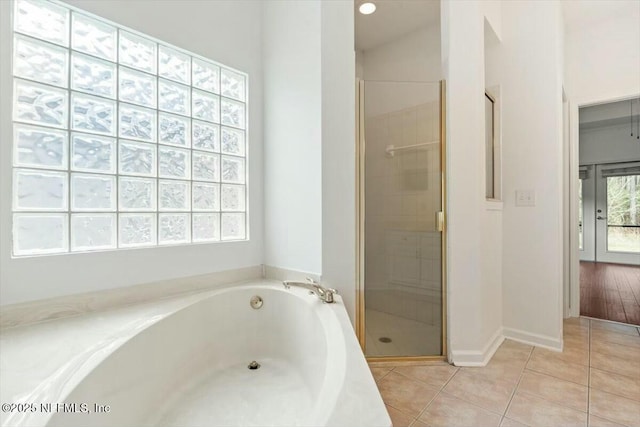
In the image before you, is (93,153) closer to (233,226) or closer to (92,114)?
(92,114)

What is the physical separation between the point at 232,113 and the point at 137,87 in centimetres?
55

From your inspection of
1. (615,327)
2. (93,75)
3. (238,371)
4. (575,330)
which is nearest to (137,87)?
(93,75)

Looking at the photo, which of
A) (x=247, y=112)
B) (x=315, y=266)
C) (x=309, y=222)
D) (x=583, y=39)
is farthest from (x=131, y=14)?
(x=583, y=39)

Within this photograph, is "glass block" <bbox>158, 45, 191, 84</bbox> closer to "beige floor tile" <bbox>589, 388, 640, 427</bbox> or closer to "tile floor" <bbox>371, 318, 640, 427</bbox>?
"tile floor" <bbox>371, 318, 640, 427</bbox>

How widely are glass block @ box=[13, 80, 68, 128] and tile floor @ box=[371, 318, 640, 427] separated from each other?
2035mm

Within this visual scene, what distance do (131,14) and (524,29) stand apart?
8.83 feet

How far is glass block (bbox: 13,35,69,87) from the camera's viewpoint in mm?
1169

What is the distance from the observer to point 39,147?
47.8 inches

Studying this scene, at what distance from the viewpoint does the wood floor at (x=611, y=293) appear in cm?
281

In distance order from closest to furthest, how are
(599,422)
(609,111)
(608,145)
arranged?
1. (599,422)
2. (609,111)
3. (608,145)

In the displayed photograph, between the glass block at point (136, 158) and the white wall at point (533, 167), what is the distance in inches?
100

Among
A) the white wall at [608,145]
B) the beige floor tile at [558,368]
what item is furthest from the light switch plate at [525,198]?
the white wall at [608,145]

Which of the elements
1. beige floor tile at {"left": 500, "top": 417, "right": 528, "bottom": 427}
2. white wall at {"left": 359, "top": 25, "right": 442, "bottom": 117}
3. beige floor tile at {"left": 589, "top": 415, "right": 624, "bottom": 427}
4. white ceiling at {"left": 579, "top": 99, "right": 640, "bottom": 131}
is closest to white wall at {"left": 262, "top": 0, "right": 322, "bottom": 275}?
white wall at {"left": 359, "top": 25, "right": 442, "bottom": 117}

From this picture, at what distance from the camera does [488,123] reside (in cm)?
226
